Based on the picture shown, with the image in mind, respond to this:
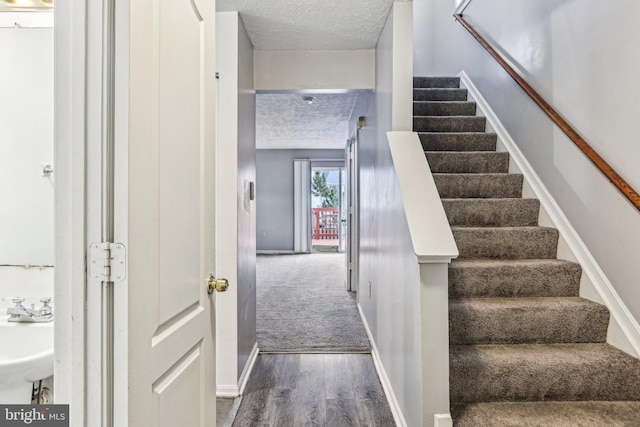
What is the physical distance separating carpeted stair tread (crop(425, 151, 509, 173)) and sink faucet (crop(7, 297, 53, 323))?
2430 mm

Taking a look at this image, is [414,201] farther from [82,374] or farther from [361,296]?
[361,296]

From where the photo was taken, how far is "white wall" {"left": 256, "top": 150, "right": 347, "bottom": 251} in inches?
333

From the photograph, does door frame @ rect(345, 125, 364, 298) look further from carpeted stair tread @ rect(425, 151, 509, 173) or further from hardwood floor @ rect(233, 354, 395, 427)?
hardwood floor @ rect(233, 354, 395, 427)

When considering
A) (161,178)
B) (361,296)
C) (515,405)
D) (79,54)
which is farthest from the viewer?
(361,296)

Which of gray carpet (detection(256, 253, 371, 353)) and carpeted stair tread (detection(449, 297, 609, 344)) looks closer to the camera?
carpeted stair tread (detection(449, 297, 609, 344))

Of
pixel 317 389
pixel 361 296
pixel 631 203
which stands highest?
pixel 631 203

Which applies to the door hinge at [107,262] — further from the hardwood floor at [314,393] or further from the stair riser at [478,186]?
the stair riser at [478,186]

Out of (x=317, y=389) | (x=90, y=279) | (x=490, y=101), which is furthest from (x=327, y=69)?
(x=90, y=279)

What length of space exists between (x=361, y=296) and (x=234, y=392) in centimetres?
194

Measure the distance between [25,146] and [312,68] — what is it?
2.03m

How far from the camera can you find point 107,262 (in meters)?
0.74

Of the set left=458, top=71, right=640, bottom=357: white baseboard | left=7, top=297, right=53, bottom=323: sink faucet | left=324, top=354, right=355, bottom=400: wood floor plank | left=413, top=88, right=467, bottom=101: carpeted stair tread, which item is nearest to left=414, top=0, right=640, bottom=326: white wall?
left=458, top=71, right=640, bottom=357: white baseboard

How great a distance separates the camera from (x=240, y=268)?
241 cm

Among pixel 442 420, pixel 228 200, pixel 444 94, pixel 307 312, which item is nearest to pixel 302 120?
pixel 444 94
